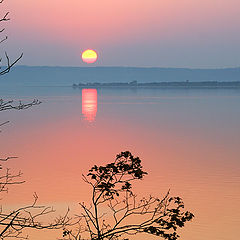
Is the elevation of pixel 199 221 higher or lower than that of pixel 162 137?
lower

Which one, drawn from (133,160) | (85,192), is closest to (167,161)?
(85,192)

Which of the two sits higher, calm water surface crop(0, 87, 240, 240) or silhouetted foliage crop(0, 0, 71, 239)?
calm water surface crop(0, 87, 240, 240)

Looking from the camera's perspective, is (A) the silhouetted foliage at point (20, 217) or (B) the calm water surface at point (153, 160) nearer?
(A) the silhouetted foliage at point (20, 217)

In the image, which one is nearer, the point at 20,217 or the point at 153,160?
the point at 20,217

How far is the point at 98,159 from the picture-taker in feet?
155

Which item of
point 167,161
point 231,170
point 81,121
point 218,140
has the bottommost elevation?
point 231,170

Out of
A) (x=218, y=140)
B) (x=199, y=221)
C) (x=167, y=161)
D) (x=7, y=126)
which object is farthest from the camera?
(x=7, y=126)

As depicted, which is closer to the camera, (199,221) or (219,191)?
(199,221)

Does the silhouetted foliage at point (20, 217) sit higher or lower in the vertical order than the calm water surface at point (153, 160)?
lower

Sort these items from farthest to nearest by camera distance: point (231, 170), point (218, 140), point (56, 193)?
point (218, 140) < point (231, 170) < point (56, 193)

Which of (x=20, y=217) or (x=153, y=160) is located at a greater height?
(x=153, y=160)

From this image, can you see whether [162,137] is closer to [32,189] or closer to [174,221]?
[32,189]

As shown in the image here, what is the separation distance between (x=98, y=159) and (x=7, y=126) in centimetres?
3742

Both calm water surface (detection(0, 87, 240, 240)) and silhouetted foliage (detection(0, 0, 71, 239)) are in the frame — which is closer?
silhouetted foliage (detection(0, 0, 71, 239))
